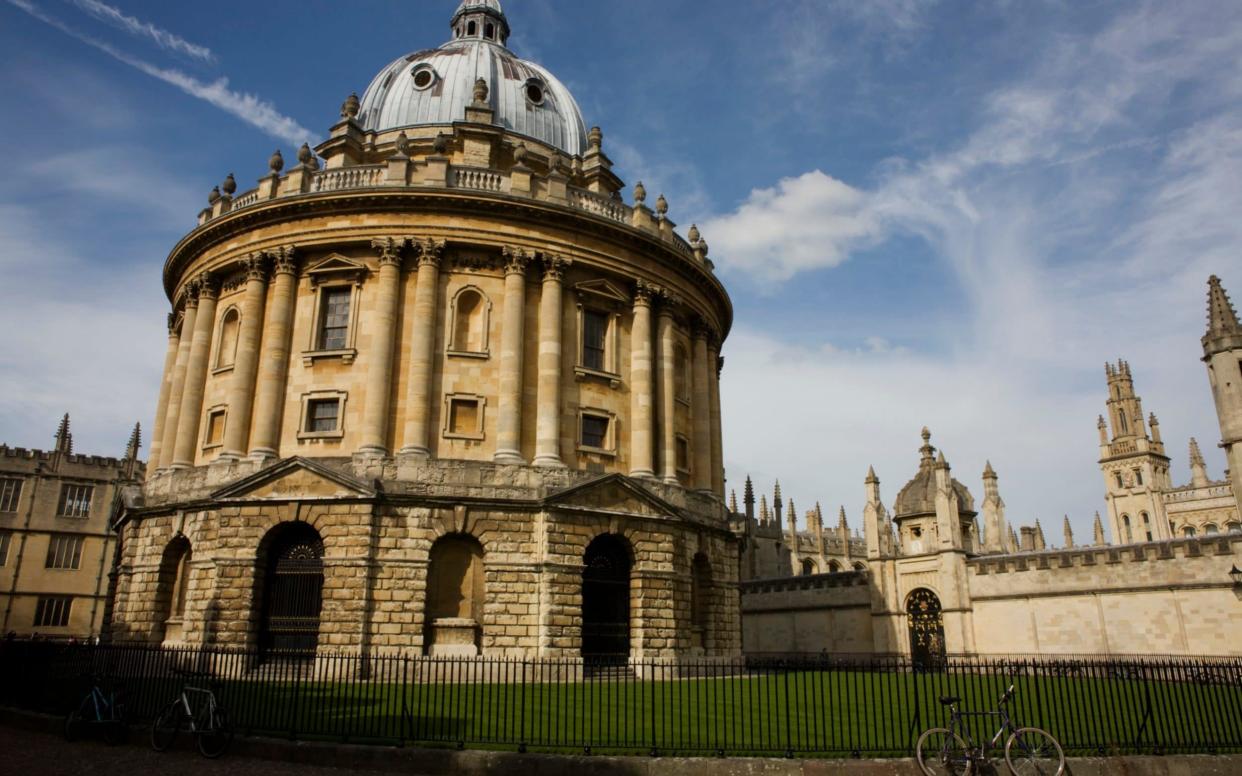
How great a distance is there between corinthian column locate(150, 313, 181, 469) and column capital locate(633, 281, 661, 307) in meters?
17.5

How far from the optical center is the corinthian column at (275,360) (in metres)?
26.0

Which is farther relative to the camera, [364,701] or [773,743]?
[364,701]

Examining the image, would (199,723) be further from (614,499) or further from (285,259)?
(285,259)

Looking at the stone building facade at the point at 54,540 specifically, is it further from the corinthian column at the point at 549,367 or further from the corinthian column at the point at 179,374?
the corinthian column at the point at 549,367

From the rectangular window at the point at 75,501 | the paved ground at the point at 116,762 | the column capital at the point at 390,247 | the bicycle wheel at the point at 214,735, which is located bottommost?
the paved ground at the point at 116,762

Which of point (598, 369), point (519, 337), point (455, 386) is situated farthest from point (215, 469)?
point (598, 369)

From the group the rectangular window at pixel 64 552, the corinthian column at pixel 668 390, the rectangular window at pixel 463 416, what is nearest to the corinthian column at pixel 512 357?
the rectangular window at pixel 463 416

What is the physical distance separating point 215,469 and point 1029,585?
29540 mm

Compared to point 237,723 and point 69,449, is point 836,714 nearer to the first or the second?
point 237,723

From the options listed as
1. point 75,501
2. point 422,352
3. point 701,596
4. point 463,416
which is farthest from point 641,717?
point 75,501

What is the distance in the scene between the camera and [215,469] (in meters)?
26.0

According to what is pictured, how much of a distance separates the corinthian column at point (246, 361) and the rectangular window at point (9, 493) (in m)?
36.2

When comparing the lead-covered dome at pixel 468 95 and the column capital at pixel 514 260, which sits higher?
the lead-covered dome at pixel 468 95

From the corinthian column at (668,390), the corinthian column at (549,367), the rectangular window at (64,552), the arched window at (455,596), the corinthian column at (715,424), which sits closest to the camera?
the arched window at (455,596)
